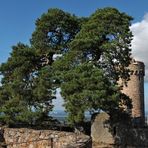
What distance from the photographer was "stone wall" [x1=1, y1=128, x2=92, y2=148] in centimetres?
1608

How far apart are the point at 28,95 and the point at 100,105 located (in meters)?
6.64

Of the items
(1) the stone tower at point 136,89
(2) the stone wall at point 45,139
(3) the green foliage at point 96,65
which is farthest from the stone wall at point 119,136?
(1) the stone tower at point 136,89

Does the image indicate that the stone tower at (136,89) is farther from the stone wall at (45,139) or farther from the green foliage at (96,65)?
the stone wall at (45,139)

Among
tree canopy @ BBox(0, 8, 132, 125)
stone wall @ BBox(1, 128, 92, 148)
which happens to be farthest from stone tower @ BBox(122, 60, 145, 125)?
stone wall @ BBox(1, 128, 92, 148)

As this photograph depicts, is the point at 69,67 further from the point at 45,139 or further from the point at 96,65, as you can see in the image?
the point at 45,139

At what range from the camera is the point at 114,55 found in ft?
92.2

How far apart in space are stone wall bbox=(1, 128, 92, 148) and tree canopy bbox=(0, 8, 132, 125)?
700cm

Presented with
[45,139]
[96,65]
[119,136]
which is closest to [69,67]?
[96,65]

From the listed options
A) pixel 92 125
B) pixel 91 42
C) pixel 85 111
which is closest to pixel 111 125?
pixel 92 125

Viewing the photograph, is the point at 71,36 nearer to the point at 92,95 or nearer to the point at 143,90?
the point at 92,95

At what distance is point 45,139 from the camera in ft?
53.2

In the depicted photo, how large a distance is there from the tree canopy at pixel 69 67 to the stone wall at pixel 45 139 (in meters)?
7.00

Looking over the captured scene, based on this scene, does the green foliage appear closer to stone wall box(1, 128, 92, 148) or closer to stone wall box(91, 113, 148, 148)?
stone wall box(91, 113, 148, 148)

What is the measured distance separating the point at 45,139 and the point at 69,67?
1176cm
